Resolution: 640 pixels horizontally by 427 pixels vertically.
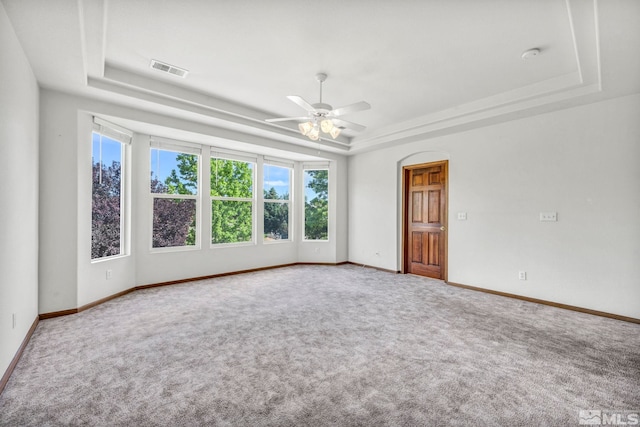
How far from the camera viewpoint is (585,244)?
3652mm

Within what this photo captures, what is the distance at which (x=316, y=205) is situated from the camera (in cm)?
685

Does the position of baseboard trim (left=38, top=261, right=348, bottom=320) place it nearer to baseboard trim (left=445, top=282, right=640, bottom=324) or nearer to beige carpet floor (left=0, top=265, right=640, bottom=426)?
beige carpet floor (left=0, top=265, right=640, bottom=426)

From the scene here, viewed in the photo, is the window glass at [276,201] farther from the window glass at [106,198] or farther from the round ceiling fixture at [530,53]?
the round ceiling fixture at [530,53]

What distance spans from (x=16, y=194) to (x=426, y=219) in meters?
5.61

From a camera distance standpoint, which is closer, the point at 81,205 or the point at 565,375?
the point at 565,375

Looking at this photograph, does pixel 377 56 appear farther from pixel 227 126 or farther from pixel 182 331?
A: pixel 182 331

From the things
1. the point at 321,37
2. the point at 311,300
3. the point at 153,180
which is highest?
the point at 321,37

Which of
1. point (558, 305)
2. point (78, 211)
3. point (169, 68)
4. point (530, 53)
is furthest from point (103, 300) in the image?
point (558, 305)

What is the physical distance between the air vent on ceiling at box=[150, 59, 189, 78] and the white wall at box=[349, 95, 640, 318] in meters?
4.10

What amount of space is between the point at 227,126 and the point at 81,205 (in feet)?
7.42

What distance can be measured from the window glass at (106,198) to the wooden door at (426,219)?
5036 millimetres

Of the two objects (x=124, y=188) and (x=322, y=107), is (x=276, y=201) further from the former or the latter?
(x=322, y=107)

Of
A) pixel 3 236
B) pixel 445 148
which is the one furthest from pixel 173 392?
pixel 445 148

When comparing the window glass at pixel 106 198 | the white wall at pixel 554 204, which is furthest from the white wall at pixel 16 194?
the white wall at pixel 554 204
